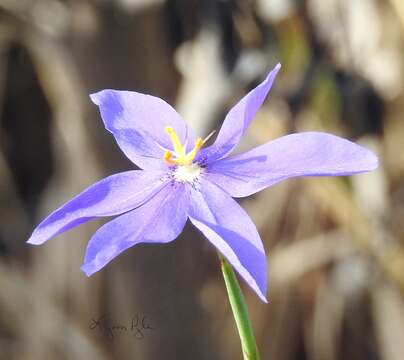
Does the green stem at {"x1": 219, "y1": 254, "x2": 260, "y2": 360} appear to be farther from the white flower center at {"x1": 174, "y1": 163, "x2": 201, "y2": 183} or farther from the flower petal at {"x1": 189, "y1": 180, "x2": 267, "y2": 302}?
the white flower center at {"x1": 174, "y1": 163, "x2": 201, "y2": 183}

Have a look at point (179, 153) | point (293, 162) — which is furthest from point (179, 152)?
point (293, 162)

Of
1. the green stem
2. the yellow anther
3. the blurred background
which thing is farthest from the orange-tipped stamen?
the blurred background

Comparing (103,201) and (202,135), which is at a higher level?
(202,135)

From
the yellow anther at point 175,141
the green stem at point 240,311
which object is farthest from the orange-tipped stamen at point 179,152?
the green stem at point 240,311

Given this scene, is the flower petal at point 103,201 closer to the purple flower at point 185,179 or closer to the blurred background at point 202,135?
the purple flower at point 185,179

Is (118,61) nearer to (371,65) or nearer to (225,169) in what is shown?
(371,65)

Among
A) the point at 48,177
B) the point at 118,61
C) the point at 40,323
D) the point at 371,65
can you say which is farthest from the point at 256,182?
the point at 48,177

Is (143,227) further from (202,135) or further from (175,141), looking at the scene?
(202,135)
